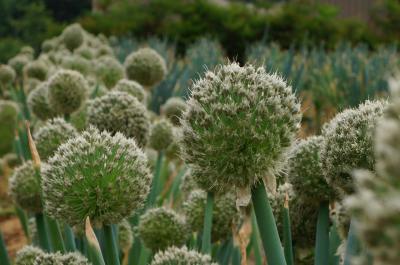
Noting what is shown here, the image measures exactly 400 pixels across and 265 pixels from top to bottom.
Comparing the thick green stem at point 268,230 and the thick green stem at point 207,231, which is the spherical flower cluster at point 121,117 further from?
the thick green stem at point 268,230

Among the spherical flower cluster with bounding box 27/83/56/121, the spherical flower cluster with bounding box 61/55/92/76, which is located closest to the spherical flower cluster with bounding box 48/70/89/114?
the spherical flower cluster with bounding box 27/83/56/121

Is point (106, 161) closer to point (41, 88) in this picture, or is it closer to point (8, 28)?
point (41, 88)

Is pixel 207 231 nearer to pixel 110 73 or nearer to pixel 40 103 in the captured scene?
pixel 40 103

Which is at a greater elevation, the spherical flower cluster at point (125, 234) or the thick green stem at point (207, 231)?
the spherical flower cluster at point (125, 234)

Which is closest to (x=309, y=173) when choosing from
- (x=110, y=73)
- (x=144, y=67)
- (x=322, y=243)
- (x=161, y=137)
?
(x=322, y=243)

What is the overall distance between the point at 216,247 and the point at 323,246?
0.84 meters

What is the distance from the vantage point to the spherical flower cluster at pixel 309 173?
102 cm

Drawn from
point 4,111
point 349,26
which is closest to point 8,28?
point 4,111

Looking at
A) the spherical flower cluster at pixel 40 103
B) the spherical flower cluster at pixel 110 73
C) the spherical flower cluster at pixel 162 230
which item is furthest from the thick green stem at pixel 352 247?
the spherical flower cluster at pixel 110 73

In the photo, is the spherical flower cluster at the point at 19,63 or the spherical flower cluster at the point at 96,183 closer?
the spherical flower cluster at the point at 96,183

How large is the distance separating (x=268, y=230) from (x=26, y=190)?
2.76ft

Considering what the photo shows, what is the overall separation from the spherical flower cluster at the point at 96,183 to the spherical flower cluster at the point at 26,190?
46 centimetres

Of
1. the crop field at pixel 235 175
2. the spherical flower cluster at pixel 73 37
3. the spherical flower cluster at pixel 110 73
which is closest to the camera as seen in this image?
the crop field at pixel 235 175

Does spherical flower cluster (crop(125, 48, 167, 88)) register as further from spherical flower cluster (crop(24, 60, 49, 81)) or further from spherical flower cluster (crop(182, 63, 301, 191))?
spherical flower cluster (crop(182, 63, 301, 191))
